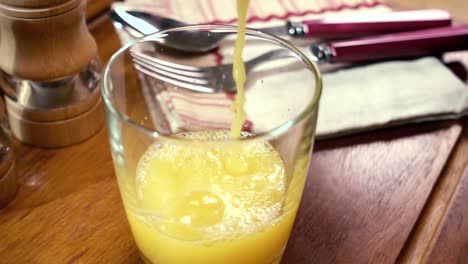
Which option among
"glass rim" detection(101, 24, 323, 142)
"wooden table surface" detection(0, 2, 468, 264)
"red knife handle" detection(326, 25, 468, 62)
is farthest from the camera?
"red knife handle" detection(326, 25, 468, 62)

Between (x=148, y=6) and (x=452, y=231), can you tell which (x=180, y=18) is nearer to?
(x=148, y=6)

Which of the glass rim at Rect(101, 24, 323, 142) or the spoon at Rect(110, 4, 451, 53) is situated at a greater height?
the glass rim at Rect(101, 24, 323, 142)

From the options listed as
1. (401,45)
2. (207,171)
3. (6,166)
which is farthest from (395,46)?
(6,166)

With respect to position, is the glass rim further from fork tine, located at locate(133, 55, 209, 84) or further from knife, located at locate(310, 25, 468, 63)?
knife, located at locate(310, 25, 468, 63)

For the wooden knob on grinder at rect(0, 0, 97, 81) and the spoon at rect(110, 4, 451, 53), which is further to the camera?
the spoon at rect(110, 4, 451, 53)

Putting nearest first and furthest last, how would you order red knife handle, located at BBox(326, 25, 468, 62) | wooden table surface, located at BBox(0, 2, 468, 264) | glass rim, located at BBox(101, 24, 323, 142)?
glass rim, located at BBox(101, 24, 323, 142) < wooden table surface, located at BBox(0, 2, 468, 264) < red knife handle, located at BBox(326, 25, 468, 62)

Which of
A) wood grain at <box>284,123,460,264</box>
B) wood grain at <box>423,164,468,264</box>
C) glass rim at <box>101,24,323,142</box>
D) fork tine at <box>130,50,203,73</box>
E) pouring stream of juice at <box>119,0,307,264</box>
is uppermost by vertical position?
glass rim at <box>101,24,323,142</box>

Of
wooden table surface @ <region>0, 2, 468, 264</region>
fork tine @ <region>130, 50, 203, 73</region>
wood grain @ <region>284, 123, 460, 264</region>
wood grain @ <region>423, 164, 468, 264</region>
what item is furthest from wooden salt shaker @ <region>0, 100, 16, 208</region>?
wood grain @ <region>423, 164, 468, 264</region>
